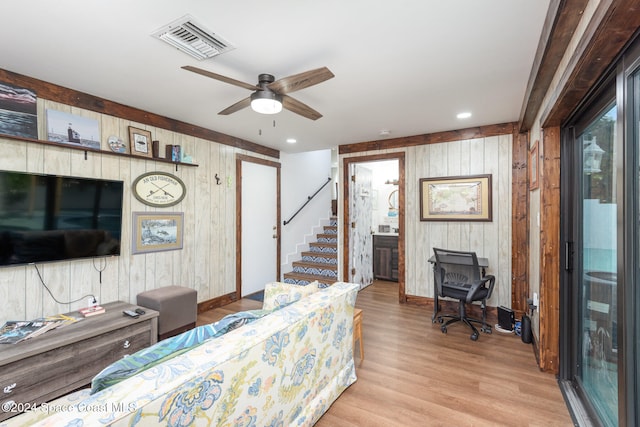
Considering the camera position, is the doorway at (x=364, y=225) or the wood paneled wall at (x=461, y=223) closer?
the wood paneled wall at (x=461, y=223)

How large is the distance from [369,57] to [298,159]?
3.82 m

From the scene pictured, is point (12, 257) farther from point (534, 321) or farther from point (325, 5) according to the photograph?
point (534, 321)

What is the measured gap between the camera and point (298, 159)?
5.94m

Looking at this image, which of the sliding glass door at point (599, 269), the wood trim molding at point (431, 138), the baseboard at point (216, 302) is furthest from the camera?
the baseboard at point (216, 302)

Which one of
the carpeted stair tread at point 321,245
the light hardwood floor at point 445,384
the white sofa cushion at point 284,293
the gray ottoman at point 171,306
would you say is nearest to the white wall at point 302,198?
the carpeted stair tread at point 321,245

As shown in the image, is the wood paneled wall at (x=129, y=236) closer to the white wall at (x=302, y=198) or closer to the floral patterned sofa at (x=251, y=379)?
the white wall at (x=302, y=198)

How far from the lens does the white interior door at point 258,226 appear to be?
15.6ft

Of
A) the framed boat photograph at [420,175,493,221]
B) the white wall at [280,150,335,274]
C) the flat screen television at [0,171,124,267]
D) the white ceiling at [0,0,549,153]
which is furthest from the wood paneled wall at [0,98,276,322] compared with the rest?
the framed boat photograph at [420,175,493,221]

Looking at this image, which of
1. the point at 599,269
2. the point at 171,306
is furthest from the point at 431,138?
the point at 171,306

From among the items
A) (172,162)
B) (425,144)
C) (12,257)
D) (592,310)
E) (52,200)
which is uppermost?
(425,144)

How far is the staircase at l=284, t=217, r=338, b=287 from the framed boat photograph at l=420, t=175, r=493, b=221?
6.10 ft

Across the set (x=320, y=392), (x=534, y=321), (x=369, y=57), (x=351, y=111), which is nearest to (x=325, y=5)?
(x=369, y=57)

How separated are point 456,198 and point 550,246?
1808 mm

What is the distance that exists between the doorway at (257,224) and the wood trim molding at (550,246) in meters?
3.77
